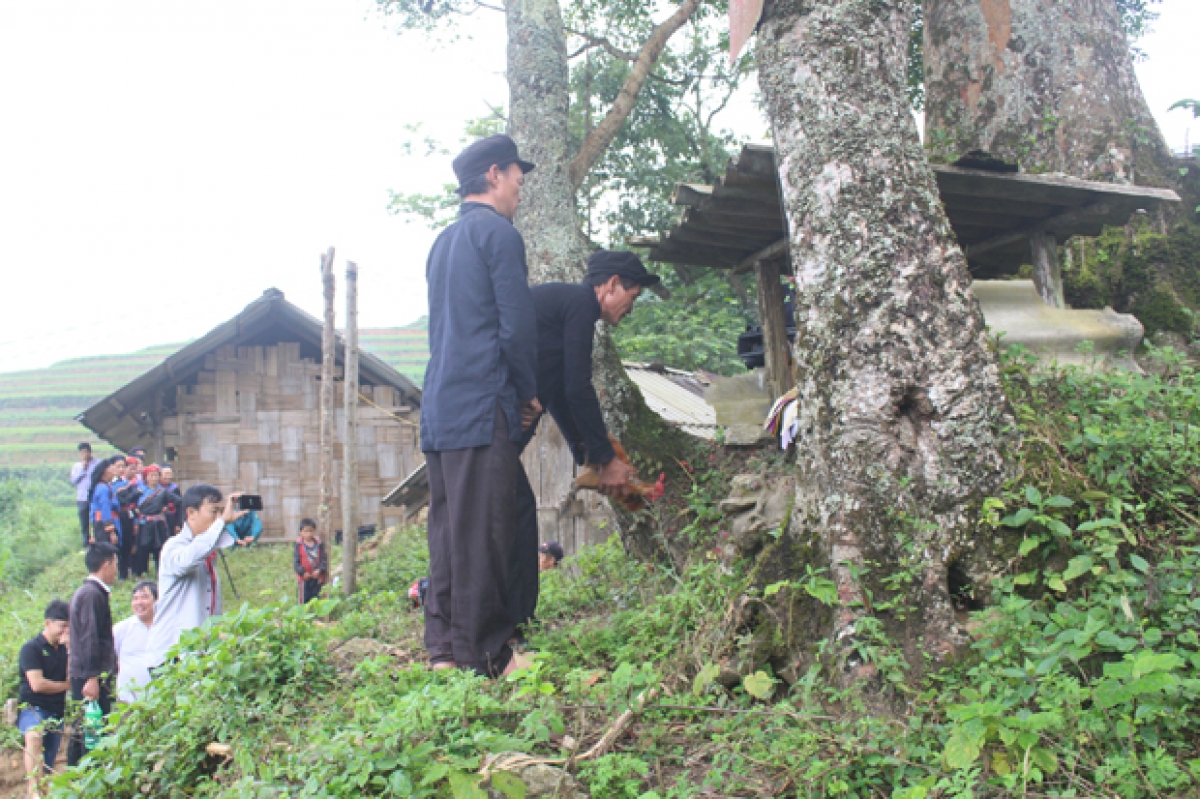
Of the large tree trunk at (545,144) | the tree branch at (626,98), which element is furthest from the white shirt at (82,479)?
the large tree trunk at (545,144)

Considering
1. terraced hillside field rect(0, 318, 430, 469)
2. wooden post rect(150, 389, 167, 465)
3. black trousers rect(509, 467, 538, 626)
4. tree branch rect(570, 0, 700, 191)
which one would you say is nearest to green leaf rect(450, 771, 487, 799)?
black trousers rect(509, 467, 538, 626)

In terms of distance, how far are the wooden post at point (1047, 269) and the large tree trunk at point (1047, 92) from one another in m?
1.25

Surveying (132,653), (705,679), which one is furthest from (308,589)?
(705,679)

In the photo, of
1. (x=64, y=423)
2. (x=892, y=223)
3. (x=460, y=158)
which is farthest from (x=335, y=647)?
(x=64, y=423)

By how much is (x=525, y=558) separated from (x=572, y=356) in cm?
95

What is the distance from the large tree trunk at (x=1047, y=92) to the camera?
6719mm

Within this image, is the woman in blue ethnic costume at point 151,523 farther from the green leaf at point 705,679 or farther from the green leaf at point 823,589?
the green leaf at point 823,589

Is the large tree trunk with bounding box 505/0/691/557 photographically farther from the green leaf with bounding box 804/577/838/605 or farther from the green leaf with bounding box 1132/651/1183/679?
the green leaf with bounding box 1132/651/1183/679

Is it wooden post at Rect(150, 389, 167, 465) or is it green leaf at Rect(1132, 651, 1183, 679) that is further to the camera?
wooden post at Rect(150, 389, 167, 465)

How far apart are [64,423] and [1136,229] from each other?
34.9 metres

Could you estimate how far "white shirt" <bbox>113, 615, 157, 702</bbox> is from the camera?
5.14 meters

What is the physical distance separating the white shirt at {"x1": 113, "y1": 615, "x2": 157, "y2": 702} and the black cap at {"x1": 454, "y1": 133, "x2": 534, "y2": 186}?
11.9 feet

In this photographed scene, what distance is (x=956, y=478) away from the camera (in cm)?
294

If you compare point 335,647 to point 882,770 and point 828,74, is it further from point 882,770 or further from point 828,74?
point 828,74
